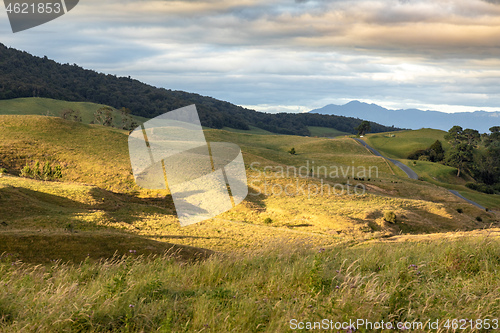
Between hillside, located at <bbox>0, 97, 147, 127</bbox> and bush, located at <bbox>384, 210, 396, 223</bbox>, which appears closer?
bush, located at <bbox>384, 210, 396, 223</bbox>

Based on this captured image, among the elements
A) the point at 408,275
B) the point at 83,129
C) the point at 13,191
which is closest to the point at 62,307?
the point at 408,275

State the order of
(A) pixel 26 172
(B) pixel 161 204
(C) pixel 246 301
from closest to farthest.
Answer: (C) pixel 246 301
(B) pixel 161 204
(A) pixel 26 172

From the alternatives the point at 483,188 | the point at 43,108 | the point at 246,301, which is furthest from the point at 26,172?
the point at 43,108

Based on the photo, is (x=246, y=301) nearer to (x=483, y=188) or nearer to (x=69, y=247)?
(x=69, y=247)

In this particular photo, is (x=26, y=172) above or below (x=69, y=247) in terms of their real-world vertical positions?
above

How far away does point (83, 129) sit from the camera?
196 ft

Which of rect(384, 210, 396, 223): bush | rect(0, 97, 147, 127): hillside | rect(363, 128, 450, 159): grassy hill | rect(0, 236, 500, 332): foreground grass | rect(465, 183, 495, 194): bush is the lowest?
rect(465, 183, 495, 194): bush

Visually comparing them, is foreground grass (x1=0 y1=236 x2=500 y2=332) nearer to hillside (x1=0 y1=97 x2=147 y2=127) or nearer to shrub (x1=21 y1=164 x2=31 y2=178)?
shrub (x1=21 y1=164 x2=31 y2=178)

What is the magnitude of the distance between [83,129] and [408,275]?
202ft

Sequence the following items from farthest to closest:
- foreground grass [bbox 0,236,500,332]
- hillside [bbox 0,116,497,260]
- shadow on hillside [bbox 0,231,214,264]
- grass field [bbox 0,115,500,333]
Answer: hillside [bbox 0,116,497,260], shadow on hillside [bbox 0,231,214,264], grass field [bbox 0,115,500,333], foreground grass [bbox 0,236,500,332]

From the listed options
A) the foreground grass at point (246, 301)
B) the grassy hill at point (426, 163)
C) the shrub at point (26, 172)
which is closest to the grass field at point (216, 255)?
the foreground grass at point (246, 301)

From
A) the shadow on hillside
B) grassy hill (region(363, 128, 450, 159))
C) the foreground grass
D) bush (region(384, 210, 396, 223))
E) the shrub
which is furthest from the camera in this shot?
grassy hill (region(363, 128, 450, 159))

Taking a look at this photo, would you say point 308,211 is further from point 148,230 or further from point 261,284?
point 261,284

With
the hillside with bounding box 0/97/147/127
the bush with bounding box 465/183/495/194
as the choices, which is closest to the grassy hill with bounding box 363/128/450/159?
the bush with bounding box 465/183/495/194
